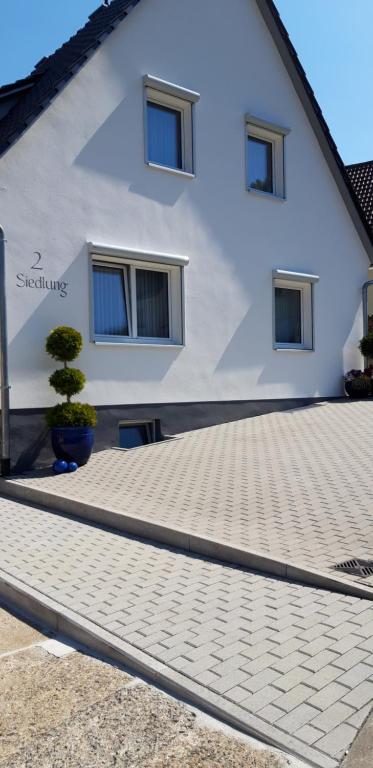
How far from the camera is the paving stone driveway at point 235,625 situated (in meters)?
2.90

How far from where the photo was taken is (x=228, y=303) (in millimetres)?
12078

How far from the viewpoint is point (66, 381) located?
8914 millimetres

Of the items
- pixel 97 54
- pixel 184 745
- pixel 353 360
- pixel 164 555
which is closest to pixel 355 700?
pixel 184 745

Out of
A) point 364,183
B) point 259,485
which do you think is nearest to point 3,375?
point 259,485

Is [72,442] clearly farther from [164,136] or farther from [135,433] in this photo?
[164,136]

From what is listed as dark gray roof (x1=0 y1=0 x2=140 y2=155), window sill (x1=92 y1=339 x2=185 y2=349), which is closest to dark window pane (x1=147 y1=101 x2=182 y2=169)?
dark gray roof (x1=0 y1=0 x2=140 y2=155)

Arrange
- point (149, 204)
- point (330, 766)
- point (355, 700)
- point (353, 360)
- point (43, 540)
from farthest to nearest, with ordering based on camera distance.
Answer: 1. point (353, 360)
2. point (149, 204)
3. point (43, 540)
4. point (355, 700)
5. point (330, 766)

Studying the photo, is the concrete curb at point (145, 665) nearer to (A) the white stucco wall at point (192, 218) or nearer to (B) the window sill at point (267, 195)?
(A) the white stucco wall at point (192, 218)

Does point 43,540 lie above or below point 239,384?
below

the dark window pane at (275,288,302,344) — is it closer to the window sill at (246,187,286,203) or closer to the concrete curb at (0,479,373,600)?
the window sill at (246,187,286,203)

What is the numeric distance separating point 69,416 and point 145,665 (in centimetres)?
563

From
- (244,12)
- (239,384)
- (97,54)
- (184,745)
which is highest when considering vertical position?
(244,12)

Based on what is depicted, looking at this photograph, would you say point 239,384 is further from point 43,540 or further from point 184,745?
point 184,745

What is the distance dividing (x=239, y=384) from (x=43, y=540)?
6.83 meters
